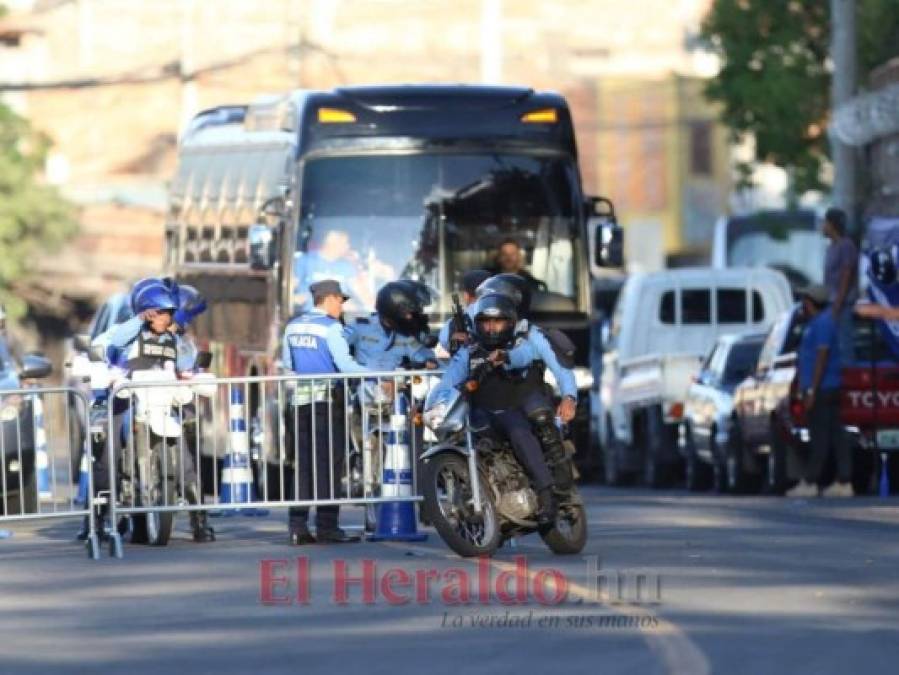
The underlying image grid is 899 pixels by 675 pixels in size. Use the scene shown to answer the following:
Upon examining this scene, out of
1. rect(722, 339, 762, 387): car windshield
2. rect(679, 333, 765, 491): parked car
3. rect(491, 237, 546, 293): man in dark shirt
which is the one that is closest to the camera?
rect(491, 237, 546, 293): man in dark shirt

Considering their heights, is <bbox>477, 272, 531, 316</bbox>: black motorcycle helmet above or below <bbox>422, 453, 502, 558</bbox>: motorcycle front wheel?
above

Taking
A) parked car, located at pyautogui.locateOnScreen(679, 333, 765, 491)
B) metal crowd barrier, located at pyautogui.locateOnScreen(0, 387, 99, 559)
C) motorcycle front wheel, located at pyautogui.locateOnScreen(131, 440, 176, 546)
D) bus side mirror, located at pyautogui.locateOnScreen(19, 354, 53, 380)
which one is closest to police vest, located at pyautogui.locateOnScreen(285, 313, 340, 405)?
motorcycle front wheel, located at pyautogui.locateOnScreen(131, 440, 176, 546)

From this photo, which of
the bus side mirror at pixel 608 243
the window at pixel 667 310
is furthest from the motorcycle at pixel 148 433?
the window at pixel 667 310

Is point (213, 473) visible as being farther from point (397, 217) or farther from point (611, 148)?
point (611, 148)

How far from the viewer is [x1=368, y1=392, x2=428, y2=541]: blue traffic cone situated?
19.1 metres

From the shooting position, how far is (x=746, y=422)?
93.1ft

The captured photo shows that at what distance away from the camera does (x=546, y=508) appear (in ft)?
56.1

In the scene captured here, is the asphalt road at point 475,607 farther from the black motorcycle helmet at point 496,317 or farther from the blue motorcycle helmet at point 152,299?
the blue motorcycle helmet at point 152,299

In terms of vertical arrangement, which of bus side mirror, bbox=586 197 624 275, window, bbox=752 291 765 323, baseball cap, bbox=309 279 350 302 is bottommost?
baseball cap, bbox=309 279 350 302

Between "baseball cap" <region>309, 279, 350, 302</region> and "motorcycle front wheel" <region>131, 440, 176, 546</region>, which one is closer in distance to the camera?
"motorcycle front wheel" <region>131, 440, 176, 546</region>

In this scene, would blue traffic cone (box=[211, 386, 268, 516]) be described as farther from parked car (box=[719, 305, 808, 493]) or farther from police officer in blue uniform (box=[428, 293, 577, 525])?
parked car (box=[719, 305, 808, 493])

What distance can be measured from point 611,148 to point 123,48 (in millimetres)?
14085

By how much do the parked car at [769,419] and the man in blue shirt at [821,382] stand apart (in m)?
0.19

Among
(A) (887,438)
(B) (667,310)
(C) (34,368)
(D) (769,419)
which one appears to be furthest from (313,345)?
(B) (667,310)
